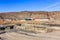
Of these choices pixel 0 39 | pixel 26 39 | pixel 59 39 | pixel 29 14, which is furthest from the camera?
pixel 29 14

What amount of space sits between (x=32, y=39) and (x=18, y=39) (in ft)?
4.57

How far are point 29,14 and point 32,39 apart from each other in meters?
96.5

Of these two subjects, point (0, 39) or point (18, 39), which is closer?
point (18, 39)

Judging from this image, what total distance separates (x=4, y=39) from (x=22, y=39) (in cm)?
204

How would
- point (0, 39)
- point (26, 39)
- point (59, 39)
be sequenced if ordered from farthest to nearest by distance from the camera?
point (0, 39)
point (26, 39)
point (59, 39)

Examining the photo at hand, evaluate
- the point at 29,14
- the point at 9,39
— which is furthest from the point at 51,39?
the point at 29,14

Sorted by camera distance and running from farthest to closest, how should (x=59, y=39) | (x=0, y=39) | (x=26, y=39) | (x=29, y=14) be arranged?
(x=29, y=14) → (x=0, y=39) → (x=26, y=39) → (x=59, y=39)

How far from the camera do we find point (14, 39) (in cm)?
1622

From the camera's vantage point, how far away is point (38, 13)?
4444 inches

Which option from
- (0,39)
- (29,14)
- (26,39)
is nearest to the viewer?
(26,39)

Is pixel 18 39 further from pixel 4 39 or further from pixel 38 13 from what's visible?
pixel 38 13

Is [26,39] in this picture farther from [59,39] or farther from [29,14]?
[29,14]

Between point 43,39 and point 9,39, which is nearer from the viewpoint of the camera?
point 43,39

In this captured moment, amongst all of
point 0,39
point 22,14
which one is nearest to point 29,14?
point 22,14
